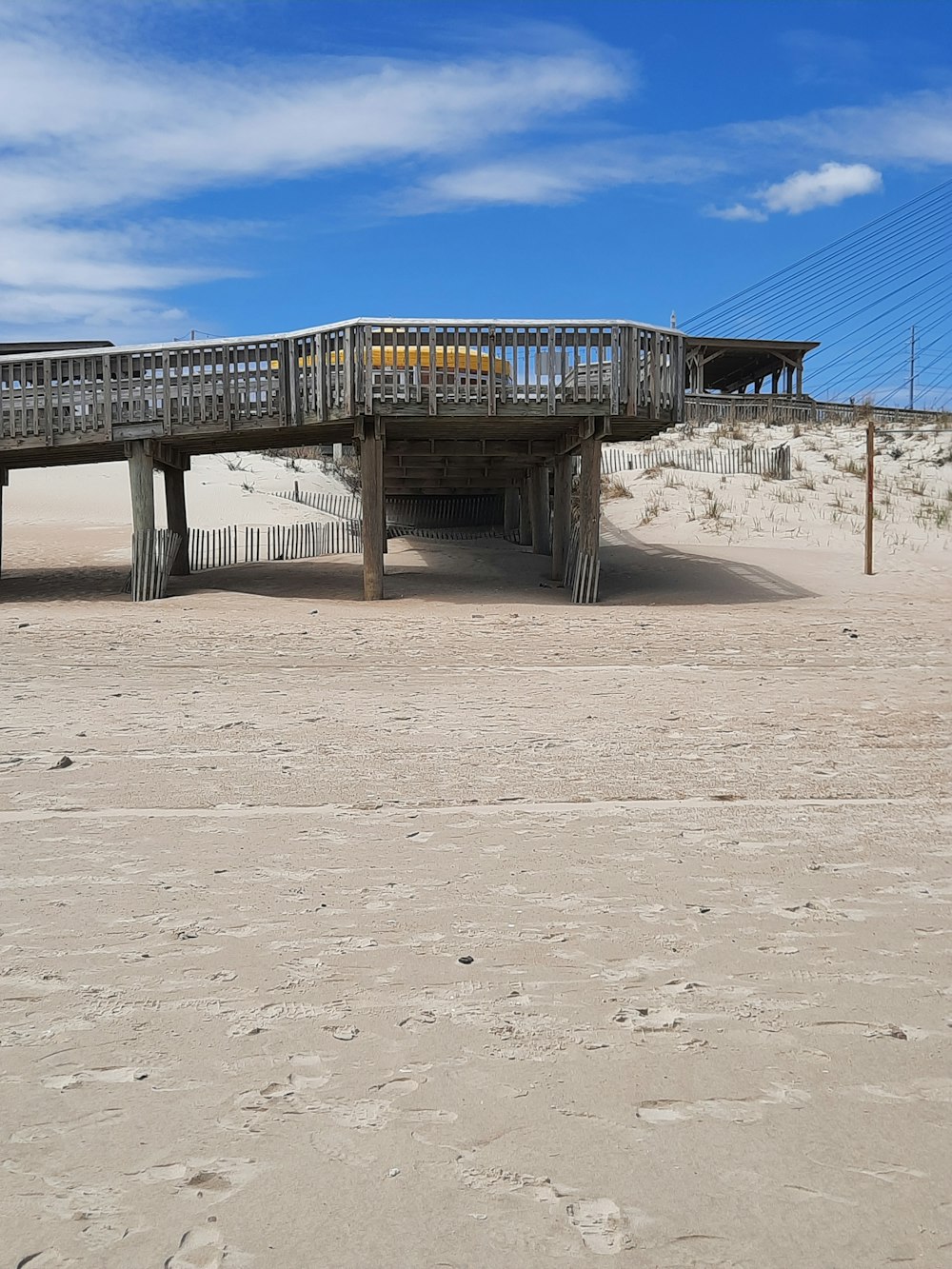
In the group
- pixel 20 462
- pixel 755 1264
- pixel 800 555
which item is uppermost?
pixel 20 462

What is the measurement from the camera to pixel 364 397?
1491cm

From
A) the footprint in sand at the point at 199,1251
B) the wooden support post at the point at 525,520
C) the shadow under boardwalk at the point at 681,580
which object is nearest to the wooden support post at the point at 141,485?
the shadow under boardwalk at the point at 681,580

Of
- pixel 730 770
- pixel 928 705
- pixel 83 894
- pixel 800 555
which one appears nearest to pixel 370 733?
pixel 730 770

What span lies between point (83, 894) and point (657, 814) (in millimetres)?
2668

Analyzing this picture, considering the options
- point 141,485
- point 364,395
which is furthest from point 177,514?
→ point 364,395

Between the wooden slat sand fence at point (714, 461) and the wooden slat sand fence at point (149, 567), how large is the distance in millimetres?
16155

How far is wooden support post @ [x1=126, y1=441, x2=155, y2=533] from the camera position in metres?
16.3

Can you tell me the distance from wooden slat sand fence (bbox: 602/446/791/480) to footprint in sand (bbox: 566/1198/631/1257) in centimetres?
2617

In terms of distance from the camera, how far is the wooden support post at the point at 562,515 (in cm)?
1866

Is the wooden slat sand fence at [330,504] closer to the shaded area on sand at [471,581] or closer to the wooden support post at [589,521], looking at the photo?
the shaded area on sand at [471,581]

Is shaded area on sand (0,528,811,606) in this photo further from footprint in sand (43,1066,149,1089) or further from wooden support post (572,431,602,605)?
footprint in sand (43,1066,149,1089)

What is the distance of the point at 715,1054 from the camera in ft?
9.92

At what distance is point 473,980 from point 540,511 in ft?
70.7

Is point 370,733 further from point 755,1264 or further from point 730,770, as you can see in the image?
point 755,1264
